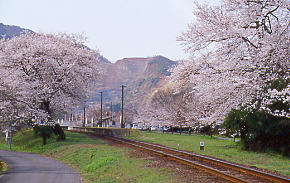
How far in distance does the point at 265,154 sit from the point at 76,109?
81.4 feet

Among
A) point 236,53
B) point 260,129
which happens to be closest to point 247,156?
point 260,129

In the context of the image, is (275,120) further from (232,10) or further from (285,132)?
(232,10)

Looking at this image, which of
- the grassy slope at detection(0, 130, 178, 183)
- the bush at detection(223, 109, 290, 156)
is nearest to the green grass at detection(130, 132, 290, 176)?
the bush at detection(223, 109, 290, 156)

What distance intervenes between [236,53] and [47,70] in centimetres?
2132

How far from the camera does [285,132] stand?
21469 millimetres

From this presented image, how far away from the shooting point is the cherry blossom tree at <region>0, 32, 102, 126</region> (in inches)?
1289

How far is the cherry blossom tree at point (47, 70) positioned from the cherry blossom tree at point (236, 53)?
15.4m

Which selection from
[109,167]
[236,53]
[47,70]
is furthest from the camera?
[47,70]

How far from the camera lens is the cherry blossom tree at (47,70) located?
3275cm

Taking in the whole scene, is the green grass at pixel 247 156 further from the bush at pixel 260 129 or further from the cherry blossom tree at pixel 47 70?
the cherry blossom tree at pixel 47 70

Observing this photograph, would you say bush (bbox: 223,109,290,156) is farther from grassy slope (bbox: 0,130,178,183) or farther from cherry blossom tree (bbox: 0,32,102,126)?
cherry blossom tree (bbox: 0,32,102,126)

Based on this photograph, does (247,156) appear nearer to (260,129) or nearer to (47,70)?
(260,129)

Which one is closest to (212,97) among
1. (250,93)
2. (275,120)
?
→ (250,93)

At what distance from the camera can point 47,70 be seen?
3456 centimetres
